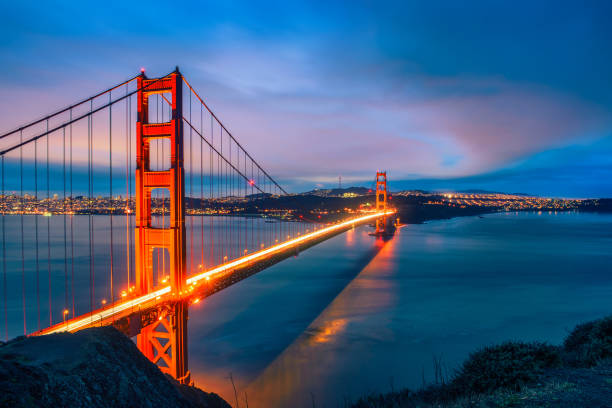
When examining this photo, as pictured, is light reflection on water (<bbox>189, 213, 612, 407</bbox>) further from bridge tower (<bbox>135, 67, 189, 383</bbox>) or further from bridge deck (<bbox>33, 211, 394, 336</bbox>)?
bridge deck (<bbox>33, 211, 394, 336</bbox>)

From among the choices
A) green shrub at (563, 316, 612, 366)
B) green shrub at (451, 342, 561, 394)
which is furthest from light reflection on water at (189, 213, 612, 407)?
green shrub at (563, 316, 612, 366)

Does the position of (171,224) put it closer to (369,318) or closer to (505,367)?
(505,367)

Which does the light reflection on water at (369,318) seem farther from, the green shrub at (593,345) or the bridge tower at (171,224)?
the green shrub at (593,345)

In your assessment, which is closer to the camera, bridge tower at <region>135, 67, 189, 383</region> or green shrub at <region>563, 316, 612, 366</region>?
green shrub at <region>563, 316, 612, 366</region>

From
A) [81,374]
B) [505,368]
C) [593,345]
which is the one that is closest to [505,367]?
[505,368]

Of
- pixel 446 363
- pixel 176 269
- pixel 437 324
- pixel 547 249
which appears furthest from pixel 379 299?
pixel 547 249
